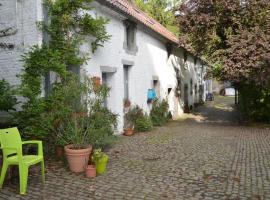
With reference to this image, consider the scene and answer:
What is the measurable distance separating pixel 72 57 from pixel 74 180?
11.9 ft

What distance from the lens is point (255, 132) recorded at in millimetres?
14047

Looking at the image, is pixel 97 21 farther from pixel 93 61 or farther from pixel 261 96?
pixel 261 96

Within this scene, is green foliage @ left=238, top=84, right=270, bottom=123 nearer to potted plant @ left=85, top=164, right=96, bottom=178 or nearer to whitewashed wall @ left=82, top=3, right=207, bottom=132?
whitewashed wall @ left=82, top=3, right=207, bottom=132

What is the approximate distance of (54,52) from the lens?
863 cm

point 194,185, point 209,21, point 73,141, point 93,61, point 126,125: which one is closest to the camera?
point 194,185

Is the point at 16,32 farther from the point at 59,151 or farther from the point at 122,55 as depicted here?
the point at 122,55

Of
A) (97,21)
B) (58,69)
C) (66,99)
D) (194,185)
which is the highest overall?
(97,21)

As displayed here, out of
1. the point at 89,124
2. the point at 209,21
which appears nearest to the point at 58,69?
the point at 89,124

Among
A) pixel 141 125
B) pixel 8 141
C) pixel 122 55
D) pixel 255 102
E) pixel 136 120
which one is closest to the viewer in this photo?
pixel 8 141

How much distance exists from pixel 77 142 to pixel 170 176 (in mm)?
2156

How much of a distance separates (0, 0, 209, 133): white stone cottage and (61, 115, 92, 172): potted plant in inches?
82.4

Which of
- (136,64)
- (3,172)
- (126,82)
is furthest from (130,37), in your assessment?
(3,172)

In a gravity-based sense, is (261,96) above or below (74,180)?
above

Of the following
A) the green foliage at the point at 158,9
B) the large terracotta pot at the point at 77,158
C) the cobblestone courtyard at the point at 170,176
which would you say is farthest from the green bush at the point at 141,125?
the green foliage at the point at 158,9
